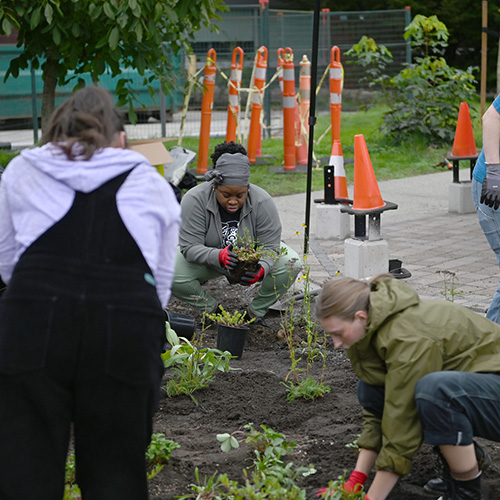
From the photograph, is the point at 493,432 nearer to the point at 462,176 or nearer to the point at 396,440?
the point at 396,440

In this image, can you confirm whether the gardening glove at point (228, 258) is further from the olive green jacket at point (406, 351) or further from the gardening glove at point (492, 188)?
the olive green jacket at point (406, 351)

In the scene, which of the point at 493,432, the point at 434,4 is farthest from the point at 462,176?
the point at 434,4

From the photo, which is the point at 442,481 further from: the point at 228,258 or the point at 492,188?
the point at 228,258

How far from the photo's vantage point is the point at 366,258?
5875mm

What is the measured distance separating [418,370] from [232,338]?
1.90 meters

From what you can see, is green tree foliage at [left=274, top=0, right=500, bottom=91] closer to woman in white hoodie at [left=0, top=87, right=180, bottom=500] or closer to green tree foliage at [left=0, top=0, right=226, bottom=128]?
green tree foliage at [left=0, top=0, right=226, bottom=128]

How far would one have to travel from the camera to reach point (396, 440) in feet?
8.82

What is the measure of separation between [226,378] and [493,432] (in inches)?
65.8

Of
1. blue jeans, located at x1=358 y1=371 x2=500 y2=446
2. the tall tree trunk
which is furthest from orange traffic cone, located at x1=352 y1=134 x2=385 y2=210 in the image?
the tall tree trunk

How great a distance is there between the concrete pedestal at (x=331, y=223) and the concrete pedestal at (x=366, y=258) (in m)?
1.70

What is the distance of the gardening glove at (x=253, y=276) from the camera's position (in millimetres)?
4812

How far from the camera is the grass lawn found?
10680 mm

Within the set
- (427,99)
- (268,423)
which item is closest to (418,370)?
(268,423)

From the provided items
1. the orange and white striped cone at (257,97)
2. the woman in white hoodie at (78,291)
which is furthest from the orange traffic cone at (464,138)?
the woman in white hoodie at (78,291)
